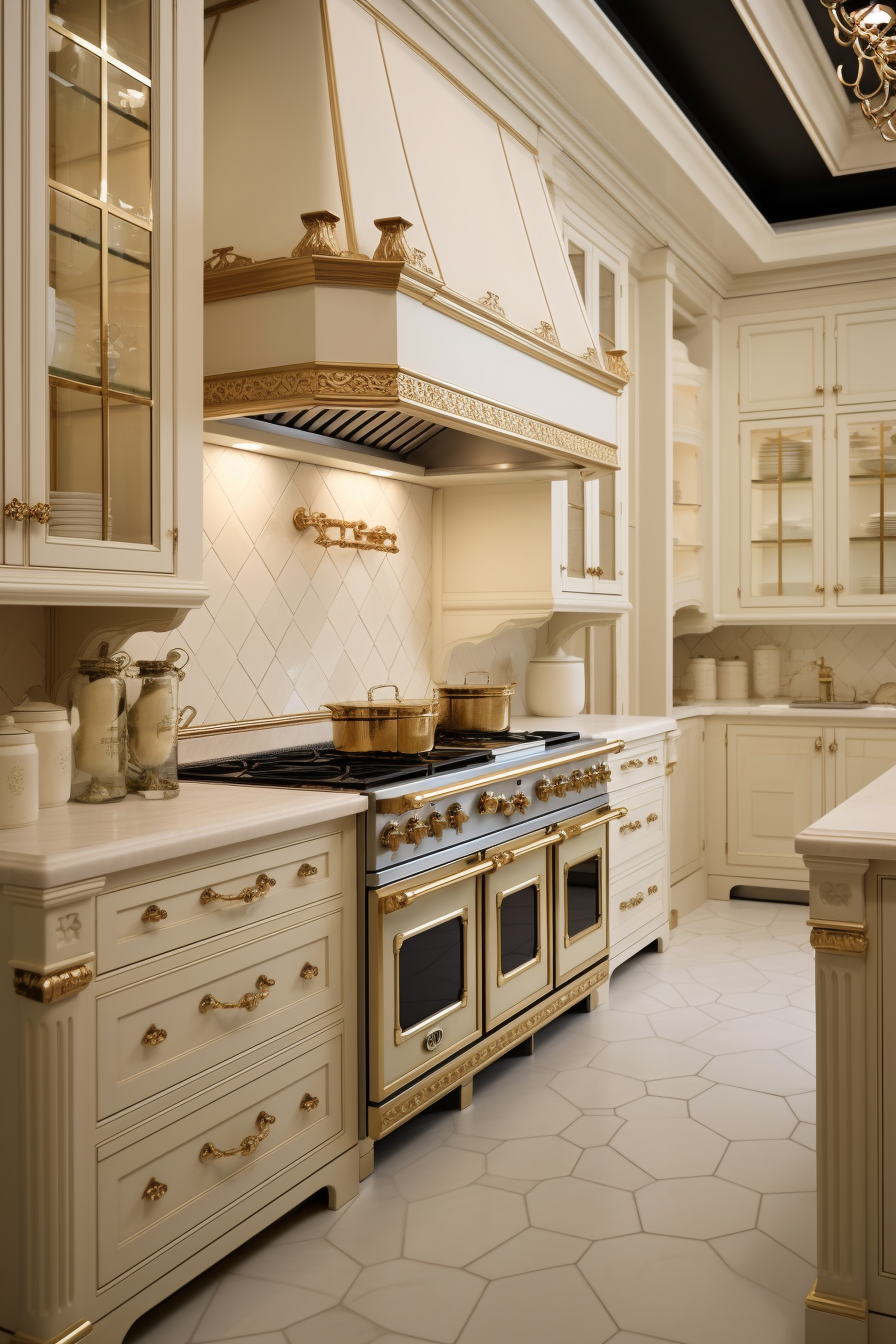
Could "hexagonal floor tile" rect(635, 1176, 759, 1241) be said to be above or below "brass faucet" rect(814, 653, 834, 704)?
below

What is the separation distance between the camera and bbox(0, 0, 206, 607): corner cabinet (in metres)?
1.89

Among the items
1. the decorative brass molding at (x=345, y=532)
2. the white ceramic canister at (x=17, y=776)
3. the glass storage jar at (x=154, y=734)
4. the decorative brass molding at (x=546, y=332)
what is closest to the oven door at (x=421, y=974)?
the glass storage jar at (x=154, y=734)

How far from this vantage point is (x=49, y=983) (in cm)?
167

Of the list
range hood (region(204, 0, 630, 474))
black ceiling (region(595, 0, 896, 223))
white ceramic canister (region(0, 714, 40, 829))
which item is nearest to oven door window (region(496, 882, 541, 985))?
range hood (region(204, 0, 630, 474))

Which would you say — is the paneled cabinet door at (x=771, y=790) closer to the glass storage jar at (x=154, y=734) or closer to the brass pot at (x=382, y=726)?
the brass pot at (x=382, y=726)

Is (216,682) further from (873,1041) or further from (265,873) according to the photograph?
(873,1041)

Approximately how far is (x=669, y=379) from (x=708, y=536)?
97 cm

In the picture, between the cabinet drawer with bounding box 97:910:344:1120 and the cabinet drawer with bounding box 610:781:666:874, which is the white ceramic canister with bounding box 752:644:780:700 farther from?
the cabinet drawer with bounding box 97:910:344:1120

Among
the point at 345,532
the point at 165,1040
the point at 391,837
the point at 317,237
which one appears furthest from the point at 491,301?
the point at 165,1040

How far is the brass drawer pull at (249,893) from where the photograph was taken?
200 centimetres

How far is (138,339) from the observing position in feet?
7.14

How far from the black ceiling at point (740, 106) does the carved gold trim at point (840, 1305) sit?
3.63 m

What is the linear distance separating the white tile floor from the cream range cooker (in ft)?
0.51

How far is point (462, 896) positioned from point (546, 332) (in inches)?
67.4
